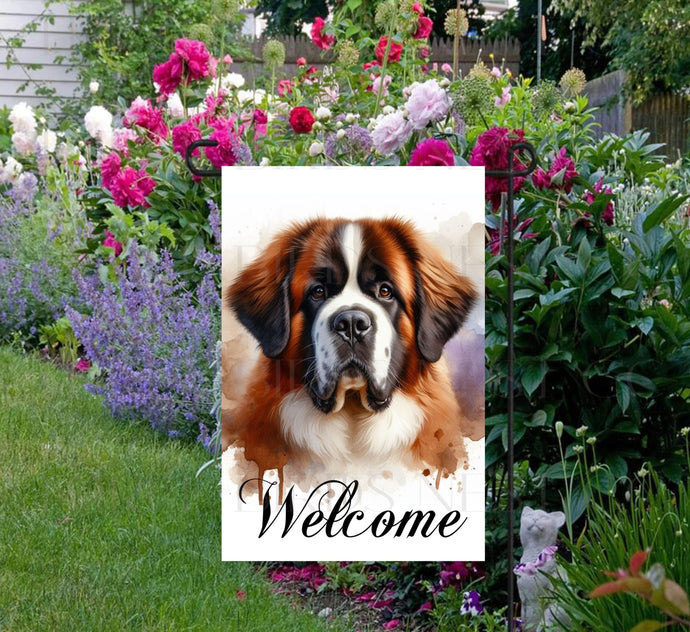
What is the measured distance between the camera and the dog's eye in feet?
6.57

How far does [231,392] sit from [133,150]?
139 inches

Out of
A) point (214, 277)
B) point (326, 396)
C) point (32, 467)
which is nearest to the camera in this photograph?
point (326, 396)

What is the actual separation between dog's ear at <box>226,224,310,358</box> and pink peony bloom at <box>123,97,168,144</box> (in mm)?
3355

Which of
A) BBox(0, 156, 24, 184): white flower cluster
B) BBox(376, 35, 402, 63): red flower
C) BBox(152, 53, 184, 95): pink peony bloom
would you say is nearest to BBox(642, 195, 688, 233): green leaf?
BBox(152, 53, 184, 95): pink peony bloom

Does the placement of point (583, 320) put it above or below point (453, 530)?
above

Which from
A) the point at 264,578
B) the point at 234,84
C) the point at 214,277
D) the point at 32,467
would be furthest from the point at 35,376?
the point at 264,578

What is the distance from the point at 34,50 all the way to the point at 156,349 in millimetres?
7181

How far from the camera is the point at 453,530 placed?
205cm

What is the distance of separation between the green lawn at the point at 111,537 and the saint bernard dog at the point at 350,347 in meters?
0.56

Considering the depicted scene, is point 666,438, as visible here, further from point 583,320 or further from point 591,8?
point 591,8

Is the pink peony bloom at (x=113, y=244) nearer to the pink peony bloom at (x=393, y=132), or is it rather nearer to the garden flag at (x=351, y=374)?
the pink peony bloom at (x=393, y=132)

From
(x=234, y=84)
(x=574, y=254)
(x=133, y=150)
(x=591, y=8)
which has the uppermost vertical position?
(x=591, y=8)

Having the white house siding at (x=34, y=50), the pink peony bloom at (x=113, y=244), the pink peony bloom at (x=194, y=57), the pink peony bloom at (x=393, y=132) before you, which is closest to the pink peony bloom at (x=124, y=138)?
the pink peony bloom at (x=194, y=57)

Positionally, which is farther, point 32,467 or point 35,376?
point 35,376
